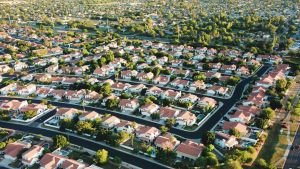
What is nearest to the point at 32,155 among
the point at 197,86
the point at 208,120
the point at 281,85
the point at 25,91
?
the point at 25,91

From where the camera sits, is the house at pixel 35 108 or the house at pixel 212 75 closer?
the house at pixel 35 108

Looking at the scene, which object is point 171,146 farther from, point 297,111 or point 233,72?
point 233,72

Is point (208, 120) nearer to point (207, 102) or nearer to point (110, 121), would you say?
point (207, 102)

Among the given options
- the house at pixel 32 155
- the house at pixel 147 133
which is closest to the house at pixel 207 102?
the house at pixel 147 133

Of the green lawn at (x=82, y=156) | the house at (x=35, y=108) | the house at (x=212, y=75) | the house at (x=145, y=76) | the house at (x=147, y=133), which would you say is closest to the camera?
the green lawn at (x=82, y=156)

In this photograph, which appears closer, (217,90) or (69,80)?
(217,90)

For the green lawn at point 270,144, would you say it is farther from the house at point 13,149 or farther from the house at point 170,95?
the house at point 13,149

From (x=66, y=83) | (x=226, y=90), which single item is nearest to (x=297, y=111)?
(x=226, y=90)
